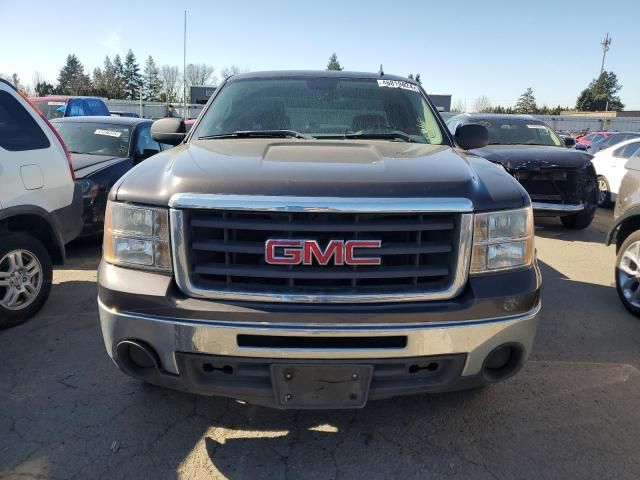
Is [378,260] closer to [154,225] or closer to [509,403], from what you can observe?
[154,225]

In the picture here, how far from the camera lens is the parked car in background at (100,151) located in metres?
5.94

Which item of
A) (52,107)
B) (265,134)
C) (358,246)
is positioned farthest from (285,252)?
(52,107)

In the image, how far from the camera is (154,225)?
218cm

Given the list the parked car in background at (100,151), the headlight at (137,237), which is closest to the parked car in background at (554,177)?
the parked car in background at (100,151)

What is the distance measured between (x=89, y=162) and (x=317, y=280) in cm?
536

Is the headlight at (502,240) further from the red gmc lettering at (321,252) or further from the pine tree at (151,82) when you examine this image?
the pine tree at (151,82)

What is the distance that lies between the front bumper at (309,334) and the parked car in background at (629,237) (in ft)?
9.38

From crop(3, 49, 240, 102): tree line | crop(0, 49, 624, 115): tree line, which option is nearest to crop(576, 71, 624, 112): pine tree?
crop(0, 49, 624, 115): tree line

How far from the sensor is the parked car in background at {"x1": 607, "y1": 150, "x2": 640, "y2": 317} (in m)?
4.46

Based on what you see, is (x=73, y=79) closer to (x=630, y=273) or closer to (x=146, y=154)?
(x=146, y=154)

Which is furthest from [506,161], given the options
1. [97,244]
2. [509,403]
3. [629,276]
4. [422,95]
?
[97,244]

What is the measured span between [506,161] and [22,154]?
6.30m

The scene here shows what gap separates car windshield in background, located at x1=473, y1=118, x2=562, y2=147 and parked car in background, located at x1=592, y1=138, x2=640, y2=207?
174 cm

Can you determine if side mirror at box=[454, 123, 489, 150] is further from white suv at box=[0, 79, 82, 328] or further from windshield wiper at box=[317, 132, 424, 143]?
white suv at box=[0, 79, 82, 328]
